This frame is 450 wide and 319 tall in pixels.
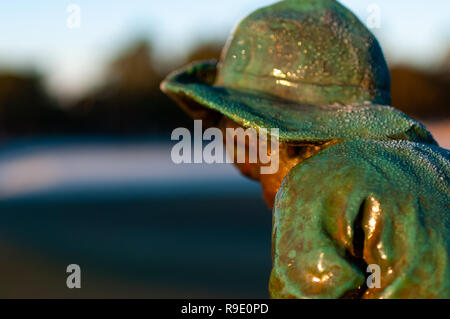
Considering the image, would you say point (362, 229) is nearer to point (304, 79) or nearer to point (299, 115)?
point (299, 115)

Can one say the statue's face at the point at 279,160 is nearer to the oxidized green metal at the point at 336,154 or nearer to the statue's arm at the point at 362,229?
the oxidized green metal at the point at 336,154

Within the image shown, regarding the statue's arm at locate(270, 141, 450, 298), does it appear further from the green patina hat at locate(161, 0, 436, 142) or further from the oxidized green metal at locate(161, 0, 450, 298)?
the green patina hat at locate(161, 0, 436, 142)

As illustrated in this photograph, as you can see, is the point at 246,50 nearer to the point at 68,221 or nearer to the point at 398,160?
the point at 398,160

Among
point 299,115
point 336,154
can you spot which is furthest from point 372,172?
point 299,115

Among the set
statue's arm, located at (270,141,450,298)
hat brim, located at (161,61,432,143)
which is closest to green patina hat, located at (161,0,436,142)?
hat brim, located at (161,61,432,143)

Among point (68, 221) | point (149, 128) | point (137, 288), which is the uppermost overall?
point (149, 128)

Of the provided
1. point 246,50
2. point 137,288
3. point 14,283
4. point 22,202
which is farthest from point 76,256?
point 246,50

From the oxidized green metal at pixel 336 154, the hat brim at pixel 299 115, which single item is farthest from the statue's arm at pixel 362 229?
the hat brim at pixel 299 115
